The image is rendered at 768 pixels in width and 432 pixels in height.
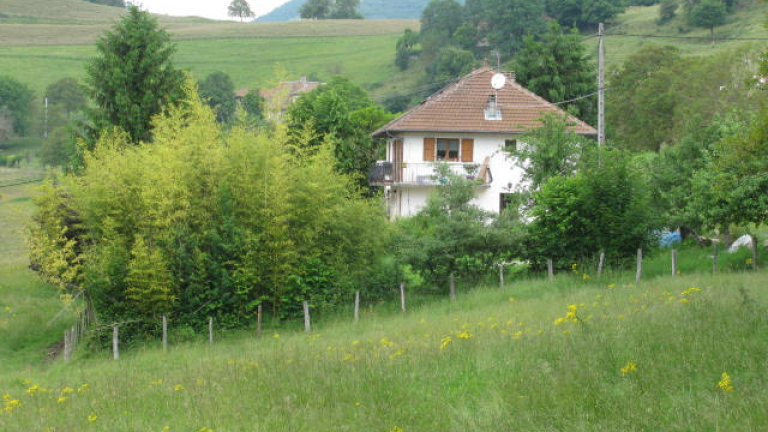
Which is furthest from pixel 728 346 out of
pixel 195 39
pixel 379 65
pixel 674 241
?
pixel 195 39

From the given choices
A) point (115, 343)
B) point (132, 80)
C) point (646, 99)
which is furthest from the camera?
point (646, 99)

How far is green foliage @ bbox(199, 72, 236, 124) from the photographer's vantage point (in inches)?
3674

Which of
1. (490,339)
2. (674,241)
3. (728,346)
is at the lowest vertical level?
(674,241)

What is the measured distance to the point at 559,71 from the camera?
163 ft

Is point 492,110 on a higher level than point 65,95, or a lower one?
lower

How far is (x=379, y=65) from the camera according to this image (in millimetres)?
133000

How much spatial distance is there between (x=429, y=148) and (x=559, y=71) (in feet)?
52.7

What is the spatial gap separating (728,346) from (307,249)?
16.6 metres

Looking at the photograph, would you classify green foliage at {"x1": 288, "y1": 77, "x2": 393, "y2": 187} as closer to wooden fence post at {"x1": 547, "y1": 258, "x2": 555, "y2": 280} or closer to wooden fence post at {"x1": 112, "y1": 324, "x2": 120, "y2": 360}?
wooden fence post at {"x1": 547, "y1": 258, "x2": 555, "y2": 280}

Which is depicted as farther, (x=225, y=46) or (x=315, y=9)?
(x=315, y=9)

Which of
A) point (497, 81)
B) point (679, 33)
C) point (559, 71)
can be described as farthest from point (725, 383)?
point (679, 33)

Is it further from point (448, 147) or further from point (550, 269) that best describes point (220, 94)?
point (550, 269)

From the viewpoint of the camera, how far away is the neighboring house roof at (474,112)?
3794 centimetres

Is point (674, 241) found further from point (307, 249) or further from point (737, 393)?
point (737, 393)
